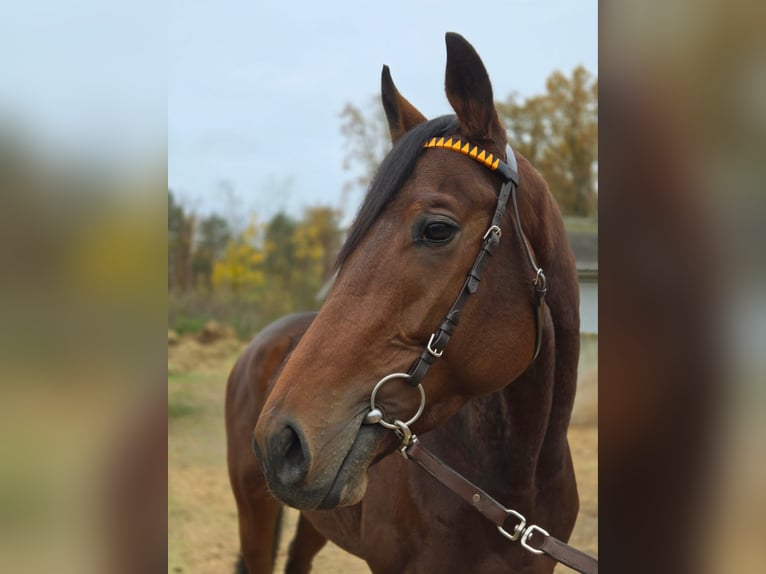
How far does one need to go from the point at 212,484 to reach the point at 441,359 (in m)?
7.64

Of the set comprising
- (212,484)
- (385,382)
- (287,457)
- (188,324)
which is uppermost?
(385,382)

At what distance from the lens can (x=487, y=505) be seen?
2.09m

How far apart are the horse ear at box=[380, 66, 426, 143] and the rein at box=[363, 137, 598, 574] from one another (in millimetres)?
310

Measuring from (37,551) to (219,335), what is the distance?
14.6 m

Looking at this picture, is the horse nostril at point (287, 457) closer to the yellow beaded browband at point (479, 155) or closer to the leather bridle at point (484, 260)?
the leather bridle at point (484, 260)

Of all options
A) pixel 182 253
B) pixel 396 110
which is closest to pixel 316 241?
pixel 182 253

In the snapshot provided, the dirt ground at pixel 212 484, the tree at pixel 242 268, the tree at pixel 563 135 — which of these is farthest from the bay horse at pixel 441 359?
the tree at pixel 242 268

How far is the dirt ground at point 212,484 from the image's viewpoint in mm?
6203

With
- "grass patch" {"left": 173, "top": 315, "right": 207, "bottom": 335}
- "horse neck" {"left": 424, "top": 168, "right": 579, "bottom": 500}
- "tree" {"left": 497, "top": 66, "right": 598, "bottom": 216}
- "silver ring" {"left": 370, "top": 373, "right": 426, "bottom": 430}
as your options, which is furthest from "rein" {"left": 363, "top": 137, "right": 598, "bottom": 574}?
"grass patch" {"left": 173, "top": 315, "right": 207, "bottom": 335}

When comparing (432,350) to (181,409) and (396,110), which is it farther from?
(181,409)

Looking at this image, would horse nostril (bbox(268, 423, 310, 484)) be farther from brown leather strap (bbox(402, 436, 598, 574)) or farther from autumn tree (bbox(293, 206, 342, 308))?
autumn tree (bbox(293, 206, 342, 308))

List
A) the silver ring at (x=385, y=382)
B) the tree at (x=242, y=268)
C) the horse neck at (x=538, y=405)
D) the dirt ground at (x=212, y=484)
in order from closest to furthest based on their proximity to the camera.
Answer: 1. the silver ring at (x=385, y=382)
2. the horse neck at (x=538, y=405)
3. the dirt ground at (x=212, y=484)
4. the tree at (x=242, y=268)

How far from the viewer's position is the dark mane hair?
190cm

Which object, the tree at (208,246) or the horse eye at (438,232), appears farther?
the tree at (208,246)
